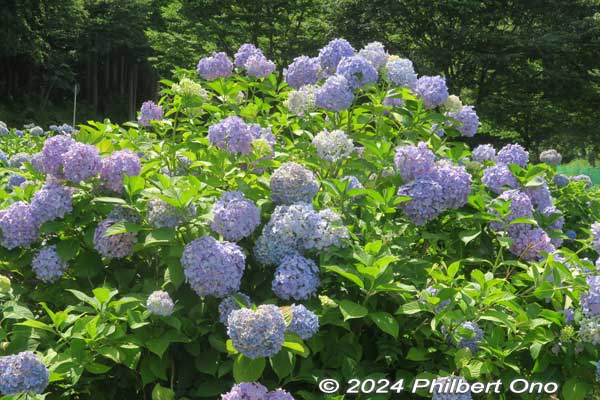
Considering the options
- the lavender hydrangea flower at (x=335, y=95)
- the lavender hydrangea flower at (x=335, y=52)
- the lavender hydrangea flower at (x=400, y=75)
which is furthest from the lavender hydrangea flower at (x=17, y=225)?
the lavender hydrangea flower at (x=400, y=75)

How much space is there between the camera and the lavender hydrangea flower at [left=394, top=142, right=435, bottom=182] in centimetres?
265

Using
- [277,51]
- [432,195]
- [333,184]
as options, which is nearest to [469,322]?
[432,195]

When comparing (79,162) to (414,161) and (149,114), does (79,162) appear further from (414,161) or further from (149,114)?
(149,114)

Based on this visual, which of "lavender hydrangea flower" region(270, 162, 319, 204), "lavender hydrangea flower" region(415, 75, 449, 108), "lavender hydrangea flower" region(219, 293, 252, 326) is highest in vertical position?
"lavender hydrangea flower" region(415, 75, 449, 108)

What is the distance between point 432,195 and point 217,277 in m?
0.89

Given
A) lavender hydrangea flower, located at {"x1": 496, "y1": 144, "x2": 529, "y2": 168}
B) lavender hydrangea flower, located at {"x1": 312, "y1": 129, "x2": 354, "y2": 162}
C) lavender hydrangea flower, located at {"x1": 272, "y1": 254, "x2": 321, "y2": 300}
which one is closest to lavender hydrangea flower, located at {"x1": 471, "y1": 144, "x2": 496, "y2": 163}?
lavender hydrangea flower, located at {"x1": 496, "y1": 144, "x2": 529, "y2": 168}

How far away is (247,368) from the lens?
200 centimetres

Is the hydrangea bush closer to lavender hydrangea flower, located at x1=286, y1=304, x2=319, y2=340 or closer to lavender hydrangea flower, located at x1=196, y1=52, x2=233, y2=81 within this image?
lavender hydrangea flower, located at x1=286, y1=304, x2=319, y2=340

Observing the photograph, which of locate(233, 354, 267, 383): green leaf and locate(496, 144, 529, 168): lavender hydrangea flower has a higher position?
locate(496, 144, 529, 168): lavender hydrangea flower

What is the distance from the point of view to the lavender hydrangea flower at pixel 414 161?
2.65 meters

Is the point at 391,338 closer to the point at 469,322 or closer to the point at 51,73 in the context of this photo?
the point at 469,322

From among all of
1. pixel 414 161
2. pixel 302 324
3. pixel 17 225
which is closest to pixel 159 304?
pixel 302 324

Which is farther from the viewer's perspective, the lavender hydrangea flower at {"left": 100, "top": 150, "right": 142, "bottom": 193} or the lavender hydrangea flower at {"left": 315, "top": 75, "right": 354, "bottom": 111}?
the lavender hydrangea flower at {"left": 315, "top": 75, "right": 354, "bottom": 111}

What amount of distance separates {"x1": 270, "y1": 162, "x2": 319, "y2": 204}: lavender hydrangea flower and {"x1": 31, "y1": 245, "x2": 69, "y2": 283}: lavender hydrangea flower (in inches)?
31.3
